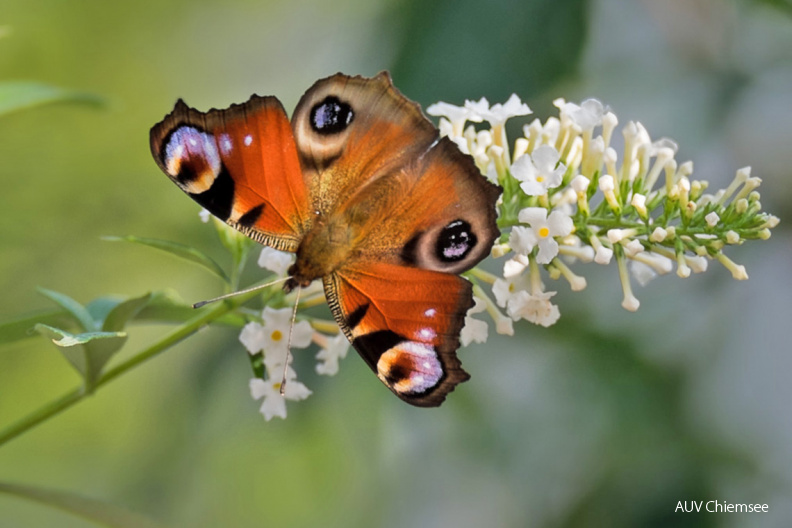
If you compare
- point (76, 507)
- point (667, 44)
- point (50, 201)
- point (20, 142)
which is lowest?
point (76, 507)

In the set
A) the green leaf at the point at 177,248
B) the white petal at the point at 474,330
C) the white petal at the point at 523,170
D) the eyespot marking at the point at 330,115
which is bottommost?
the white petal at the point at 474,330

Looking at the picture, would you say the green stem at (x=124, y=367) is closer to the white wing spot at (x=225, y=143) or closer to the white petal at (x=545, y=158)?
the white wing spot at (x=225, y=143)

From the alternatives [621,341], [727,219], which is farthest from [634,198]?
[621,341]

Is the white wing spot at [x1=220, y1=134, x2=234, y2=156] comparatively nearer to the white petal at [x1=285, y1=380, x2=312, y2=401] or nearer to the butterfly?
the butterfly

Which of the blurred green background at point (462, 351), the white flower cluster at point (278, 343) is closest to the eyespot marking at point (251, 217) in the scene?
the white flower cluster at point (278, 343)

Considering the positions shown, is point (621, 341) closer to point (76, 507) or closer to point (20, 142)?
point (76, 507)

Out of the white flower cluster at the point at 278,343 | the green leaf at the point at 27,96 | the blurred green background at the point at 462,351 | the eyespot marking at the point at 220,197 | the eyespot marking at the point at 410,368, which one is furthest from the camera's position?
the blurred green background at the point at 462,351

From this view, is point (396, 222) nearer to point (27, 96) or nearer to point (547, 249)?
point (547, 249)
